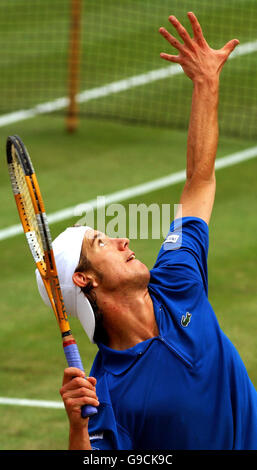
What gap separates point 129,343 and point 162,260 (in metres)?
0.74

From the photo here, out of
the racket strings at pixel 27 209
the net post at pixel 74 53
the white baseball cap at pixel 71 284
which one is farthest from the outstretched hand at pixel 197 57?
the net post at pixel 74 53

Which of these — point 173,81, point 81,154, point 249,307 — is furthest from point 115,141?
point 249,307

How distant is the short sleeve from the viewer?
583cm

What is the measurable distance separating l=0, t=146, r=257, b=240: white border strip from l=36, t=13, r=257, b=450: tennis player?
20.3 ft

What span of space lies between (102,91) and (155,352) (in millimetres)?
12122

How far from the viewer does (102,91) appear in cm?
1706

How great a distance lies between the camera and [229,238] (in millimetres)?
11688

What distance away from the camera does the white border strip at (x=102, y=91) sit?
1622cm

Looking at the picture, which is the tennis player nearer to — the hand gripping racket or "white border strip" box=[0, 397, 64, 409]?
the hand gripping racket

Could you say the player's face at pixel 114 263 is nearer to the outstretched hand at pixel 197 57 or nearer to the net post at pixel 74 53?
the outstretched hand at pixel 197 57

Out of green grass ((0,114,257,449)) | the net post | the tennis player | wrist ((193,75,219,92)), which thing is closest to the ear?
the tennis player

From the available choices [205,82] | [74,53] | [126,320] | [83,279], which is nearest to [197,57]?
[205,82]

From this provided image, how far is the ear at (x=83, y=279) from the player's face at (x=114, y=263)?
0.15 feet

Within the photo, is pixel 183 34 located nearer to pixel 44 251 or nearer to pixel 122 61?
pixel 44 251
